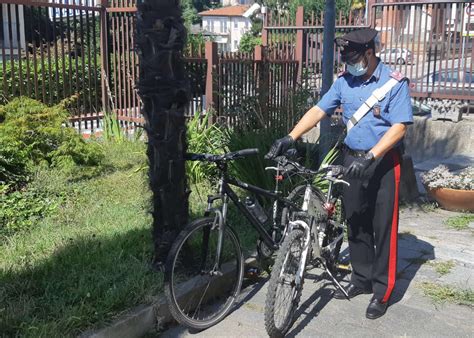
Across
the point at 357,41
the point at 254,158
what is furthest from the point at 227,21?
the point at 357,41

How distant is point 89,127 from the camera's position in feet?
32.4

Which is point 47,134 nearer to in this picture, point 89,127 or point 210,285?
point 89,127

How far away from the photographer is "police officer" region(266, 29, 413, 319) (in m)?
3.76

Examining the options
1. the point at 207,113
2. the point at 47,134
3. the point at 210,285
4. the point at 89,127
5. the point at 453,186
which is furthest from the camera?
the point at 89,127

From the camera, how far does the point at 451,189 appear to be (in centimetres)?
644

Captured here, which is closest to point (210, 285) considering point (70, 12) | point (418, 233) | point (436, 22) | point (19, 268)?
point (19, 268)

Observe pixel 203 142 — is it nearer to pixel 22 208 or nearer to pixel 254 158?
pixel 254 158

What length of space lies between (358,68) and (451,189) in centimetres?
320

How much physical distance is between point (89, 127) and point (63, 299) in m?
6.79

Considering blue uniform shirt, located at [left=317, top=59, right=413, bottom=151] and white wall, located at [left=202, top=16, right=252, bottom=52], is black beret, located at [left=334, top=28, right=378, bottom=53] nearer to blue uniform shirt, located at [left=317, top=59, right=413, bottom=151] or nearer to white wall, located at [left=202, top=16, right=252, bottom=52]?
blue uniform shirt, located at [left=317, top=59, right=413, bottom=151]

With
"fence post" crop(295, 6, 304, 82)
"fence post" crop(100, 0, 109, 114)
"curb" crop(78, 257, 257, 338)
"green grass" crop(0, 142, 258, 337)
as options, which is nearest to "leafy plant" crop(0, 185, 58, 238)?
"green grass" crop(0, 142, 258, 337)

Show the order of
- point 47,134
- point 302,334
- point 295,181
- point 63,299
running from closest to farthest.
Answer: point 63,299
point 302,334
point 295,181
point 47,134

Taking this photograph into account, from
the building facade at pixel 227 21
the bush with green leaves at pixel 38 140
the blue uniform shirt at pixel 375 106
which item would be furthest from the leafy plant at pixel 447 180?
the building facade at pixel 227 21

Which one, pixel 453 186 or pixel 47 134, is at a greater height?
pixel 47 134
